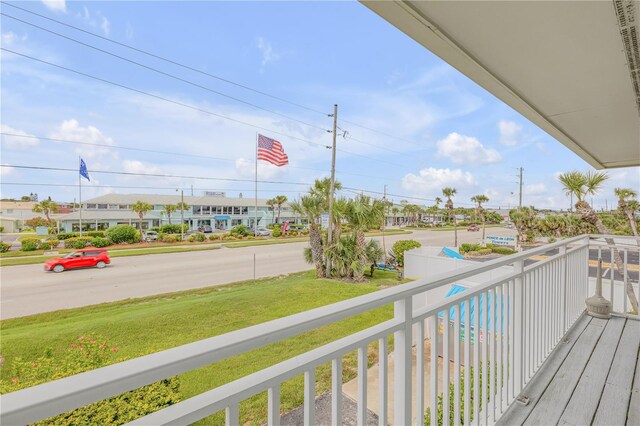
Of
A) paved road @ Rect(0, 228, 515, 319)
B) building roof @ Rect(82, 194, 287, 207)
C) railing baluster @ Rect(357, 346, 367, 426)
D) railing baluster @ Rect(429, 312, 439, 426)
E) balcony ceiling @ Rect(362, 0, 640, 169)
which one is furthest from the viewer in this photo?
building roof @ Rect(82, 194, 287, 207)

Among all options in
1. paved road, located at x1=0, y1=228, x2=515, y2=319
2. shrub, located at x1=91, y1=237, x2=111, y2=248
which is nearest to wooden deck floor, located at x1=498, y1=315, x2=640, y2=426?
paved road, located at x1=0, y1=228, x2=515, y2=319

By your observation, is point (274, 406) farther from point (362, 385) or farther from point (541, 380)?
point (541, 380)

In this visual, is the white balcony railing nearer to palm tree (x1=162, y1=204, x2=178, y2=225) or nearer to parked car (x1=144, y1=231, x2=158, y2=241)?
parked car (x1=144, y1=231, x2=158, y2=241)

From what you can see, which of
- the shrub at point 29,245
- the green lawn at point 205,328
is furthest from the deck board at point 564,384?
the shrub at point 29,245

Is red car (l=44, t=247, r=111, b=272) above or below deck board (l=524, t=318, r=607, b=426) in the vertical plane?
below

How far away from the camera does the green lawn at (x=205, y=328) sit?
4.22 meters

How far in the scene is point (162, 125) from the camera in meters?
19.4

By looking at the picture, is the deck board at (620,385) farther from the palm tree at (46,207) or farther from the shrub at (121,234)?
the palm tree at (46,207)

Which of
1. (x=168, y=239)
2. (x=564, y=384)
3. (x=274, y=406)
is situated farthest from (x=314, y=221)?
(x=168, y=239)

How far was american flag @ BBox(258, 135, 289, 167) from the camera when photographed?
14.0 meters

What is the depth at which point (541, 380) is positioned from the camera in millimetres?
1905

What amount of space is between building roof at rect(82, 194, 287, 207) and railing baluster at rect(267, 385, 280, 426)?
1418 inches

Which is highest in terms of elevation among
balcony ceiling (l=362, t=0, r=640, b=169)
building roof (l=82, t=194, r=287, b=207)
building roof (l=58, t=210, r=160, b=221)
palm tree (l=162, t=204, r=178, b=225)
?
building roof (l=82, t=194, r=287, b=207)

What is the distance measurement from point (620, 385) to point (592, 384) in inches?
6.1
